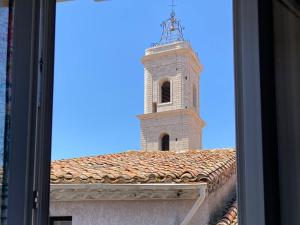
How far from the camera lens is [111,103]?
63.2ft

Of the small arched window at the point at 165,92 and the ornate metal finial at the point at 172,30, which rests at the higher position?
the ornate metal finial at the point at 172,30

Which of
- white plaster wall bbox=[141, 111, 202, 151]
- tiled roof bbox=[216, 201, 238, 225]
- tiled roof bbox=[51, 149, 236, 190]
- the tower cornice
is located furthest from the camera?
the tower cornice

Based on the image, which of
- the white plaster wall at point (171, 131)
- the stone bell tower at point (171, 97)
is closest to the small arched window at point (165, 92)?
the stone bell tower at point (171, 97)

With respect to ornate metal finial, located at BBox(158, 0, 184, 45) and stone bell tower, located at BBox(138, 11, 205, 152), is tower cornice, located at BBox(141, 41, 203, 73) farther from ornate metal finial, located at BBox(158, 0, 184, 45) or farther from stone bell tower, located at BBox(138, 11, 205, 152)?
ornate metal finial, located at BBox(158, 0, 184, 45)

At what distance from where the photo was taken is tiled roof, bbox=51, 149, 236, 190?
680 cm

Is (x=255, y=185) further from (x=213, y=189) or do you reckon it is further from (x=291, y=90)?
(x=213, y=189)

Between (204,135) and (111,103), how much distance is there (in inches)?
225

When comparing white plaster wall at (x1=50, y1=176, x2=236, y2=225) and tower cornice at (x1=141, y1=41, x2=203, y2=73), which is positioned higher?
tower cornice at (x1=141, y1=41, x2=203, y2=73)

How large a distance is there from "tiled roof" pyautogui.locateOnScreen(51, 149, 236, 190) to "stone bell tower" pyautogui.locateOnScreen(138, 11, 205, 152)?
40.0 ft

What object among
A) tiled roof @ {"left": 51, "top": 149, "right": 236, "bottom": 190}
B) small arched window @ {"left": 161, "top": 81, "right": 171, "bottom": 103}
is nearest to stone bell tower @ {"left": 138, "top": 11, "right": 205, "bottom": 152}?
small arched window @ {"left": 161, "top": 81, "right": 171, "bottom": 103}

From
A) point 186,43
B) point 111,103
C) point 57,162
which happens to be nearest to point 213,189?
point 57,162

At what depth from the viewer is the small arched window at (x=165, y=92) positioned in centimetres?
2275

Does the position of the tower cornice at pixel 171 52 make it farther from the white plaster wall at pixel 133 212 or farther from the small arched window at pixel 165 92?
the white plaster wall at pixel 133 212

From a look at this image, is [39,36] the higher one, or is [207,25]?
[207,25]
